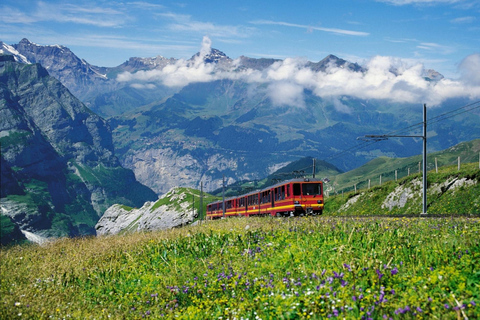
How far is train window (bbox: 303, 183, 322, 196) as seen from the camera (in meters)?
43.6

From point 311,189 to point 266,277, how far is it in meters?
33.7

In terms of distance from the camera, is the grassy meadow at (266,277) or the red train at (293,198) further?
the red train at (293,198)

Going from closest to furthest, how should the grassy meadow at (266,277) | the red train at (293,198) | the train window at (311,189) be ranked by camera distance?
the grassy meadow at (266,277)
the red train at (293,198)
the train window at (311,189)

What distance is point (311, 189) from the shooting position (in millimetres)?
44031

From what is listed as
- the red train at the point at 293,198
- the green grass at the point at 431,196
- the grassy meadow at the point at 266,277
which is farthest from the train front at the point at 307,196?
the grassy meadow at the point at 266,277

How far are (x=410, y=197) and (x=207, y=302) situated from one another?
152ft

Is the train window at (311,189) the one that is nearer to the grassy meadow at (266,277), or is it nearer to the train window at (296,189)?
the train window at (296,189)

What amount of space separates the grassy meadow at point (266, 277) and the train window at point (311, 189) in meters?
26.5

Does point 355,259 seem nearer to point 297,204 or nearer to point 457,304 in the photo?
point 457,304

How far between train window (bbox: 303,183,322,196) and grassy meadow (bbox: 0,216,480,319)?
2645 centimetres

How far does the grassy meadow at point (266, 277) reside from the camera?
855cm

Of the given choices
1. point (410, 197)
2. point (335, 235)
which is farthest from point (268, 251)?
point (410, 197)

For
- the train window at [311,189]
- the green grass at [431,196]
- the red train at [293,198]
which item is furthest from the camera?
the train window at [311,189]

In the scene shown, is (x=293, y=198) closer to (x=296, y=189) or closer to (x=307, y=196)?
(x=296, y=189)
